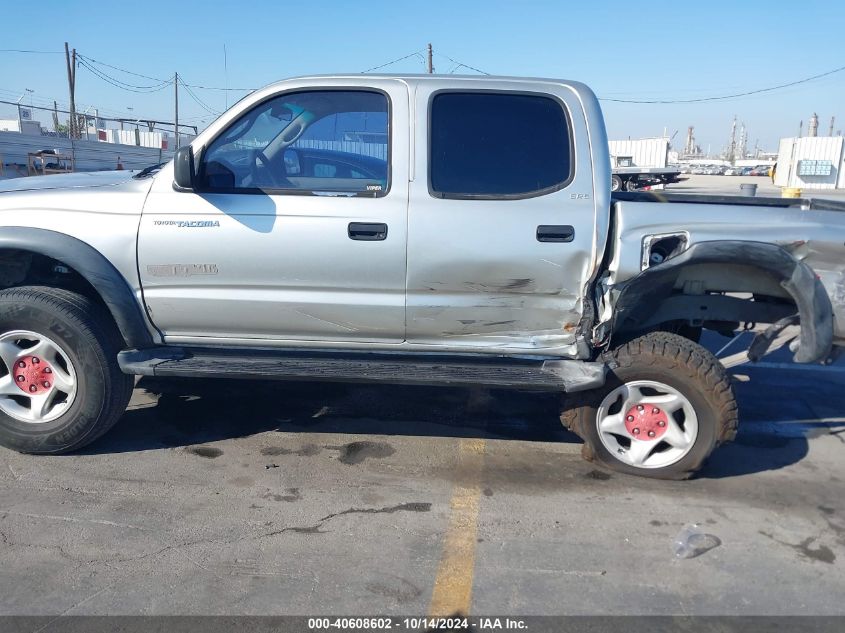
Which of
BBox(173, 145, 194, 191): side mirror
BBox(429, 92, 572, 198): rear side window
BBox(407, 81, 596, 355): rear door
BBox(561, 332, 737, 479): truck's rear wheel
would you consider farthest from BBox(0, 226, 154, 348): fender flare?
BBox(561, 332, 737, 479): truck's rear wheel

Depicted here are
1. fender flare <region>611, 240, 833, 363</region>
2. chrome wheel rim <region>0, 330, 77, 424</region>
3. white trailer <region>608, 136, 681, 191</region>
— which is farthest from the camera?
white trailer <region>608, 136, 681, 191</region>

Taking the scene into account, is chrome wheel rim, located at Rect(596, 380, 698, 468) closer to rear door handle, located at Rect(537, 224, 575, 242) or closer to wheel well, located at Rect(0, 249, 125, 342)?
rear door handle, located at Rect(537, 224, 575, 242)

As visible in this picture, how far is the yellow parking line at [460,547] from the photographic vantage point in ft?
9.29

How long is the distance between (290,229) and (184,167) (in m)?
0.63

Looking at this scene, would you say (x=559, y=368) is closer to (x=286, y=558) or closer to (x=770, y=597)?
(x=770, y=597)

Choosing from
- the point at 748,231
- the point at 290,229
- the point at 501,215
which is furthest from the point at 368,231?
the point at 748,231

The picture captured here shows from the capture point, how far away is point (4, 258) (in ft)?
12.9

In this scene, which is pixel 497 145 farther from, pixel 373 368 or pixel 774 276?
pixel 774 276

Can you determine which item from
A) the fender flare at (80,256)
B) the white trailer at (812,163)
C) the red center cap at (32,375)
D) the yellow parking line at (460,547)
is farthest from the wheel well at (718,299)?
the white trailer at (812,163)

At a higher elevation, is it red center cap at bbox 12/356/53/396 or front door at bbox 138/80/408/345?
front door at bbox 138/80/408/345

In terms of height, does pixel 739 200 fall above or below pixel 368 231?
above

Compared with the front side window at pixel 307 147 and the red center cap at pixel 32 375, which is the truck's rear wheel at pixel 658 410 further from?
the red center cap at pixel 32 375

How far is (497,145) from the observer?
3750 mm

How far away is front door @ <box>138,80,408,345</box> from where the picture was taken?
144 inches
